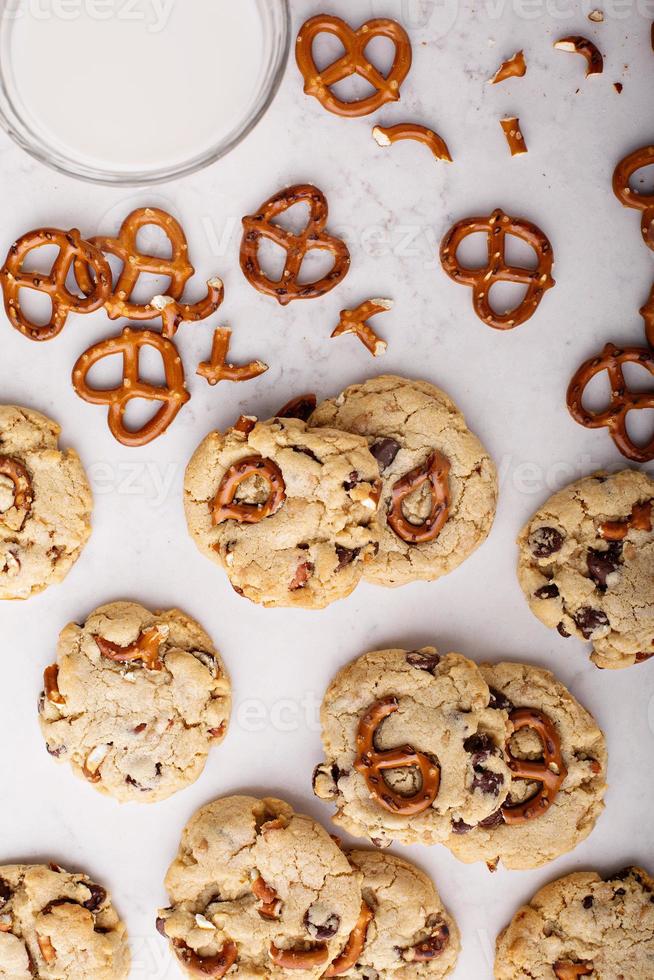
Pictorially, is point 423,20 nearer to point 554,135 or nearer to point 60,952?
point 554,135

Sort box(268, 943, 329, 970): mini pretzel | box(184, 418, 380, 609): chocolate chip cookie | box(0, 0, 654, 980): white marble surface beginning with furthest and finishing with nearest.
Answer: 1. box(0, 0, 654, 980): white marble surface
2. box(268, 943, 329, 970): mini pretzel
3. box(184, 418, 380, 609): chocolate chip cookie

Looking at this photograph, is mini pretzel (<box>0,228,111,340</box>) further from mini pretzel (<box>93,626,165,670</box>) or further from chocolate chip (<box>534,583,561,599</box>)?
chocolate chip (<box>534,583,561,599</box>)

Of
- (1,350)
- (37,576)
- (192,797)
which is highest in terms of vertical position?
(1,350)

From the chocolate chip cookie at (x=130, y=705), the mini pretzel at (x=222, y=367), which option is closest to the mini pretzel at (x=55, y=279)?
the mini pretzel at (x=222, y=367)

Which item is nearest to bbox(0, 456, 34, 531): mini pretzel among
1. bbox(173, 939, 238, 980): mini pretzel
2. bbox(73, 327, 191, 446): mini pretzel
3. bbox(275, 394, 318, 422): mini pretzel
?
bbox(73, 327, 191, 446): mini pretzel

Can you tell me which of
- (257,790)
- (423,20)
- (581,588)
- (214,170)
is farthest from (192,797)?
(423,20)

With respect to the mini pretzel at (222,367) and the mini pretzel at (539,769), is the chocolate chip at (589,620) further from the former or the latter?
the mini pretzel at (222,367)

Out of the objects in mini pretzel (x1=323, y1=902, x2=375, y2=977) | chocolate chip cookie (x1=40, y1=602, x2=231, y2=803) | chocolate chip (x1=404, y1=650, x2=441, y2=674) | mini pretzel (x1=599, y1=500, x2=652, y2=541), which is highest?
mini pretzel (x1=599, y1=500, x2=652, y2=541)
